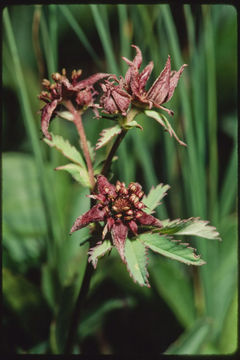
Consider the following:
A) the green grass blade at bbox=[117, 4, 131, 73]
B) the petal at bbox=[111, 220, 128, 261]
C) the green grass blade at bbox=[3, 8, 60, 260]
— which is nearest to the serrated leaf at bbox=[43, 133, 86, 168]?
the petal at bbox=[111, 220, 128, 261]

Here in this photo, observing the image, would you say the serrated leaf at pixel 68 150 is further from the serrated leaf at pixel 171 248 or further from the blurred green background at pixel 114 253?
the blurred green background at pixel 114 253

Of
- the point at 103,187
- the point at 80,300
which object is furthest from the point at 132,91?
the point at 80,300

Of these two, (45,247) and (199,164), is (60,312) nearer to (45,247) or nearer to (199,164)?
(45,247)

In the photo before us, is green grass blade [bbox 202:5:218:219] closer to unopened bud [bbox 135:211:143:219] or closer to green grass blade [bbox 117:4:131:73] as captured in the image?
green grass blade [bbox 117:4:131:73]

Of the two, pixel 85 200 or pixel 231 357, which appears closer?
pixel 231 357

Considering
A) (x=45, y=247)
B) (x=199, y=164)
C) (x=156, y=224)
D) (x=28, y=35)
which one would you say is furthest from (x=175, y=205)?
(x=28, y=35)

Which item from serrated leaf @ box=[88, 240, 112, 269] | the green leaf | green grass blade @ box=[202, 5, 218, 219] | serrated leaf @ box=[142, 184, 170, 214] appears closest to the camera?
serrated leaf @ box=[88, 240, 112, 269]
